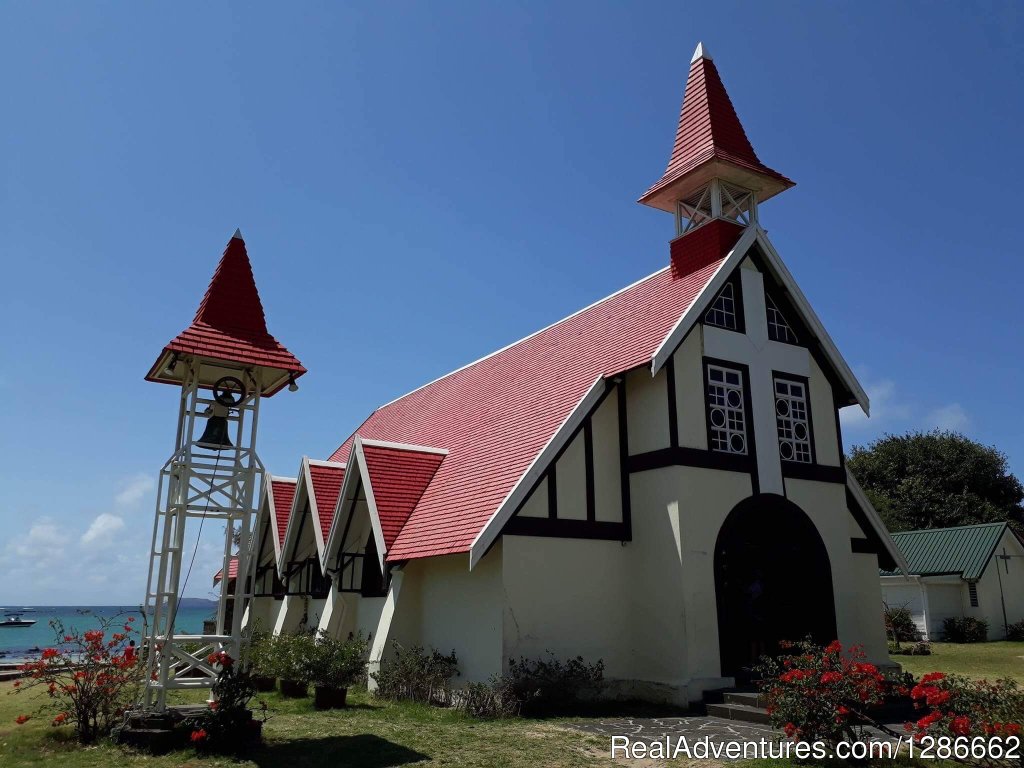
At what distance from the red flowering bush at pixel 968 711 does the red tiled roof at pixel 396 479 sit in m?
10.8

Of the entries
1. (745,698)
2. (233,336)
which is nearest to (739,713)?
(745,698)

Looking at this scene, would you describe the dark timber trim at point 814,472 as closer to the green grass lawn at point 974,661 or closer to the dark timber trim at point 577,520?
the dark timber trim at point 577,520

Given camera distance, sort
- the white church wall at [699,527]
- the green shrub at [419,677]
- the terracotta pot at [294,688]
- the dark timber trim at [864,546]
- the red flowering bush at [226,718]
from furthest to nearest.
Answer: the dark timber trim at [864,546], the terracotta pot at [294,688], the green shrub at [419,677], the white church wall at [699,527], the red flowering bush at [226,718]

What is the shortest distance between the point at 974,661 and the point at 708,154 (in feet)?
54.3

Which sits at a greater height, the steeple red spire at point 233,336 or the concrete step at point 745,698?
the steeple red spire at point 233,336

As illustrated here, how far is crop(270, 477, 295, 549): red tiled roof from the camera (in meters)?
23.4

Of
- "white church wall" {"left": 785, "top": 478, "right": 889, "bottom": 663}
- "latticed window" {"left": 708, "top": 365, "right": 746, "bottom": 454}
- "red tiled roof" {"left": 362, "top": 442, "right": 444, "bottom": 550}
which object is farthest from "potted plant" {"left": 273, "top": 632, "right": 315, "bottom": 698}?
"white church wall" {"left": 785, "top": 478, "right": 889, "bottom": 663}

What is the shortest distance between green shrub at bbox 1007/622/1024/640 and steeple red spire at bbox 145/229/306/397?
34.1 meters

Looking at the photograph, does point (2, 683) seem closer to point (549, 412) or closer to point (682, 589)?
point (549, 412)

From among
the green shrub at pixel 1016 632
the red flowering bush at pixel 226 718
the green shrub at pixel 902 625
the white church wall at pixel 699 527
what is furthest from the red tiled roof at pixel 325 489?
the green shrub at pixel 1016 632

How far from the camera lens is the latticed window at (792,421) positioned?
17.6 meters

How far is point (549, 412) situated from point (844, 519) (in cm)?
694

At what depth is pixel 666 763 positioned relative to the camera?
9.76 metres

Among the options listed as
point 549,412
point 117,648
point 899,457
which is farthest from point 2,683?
point 899,457
